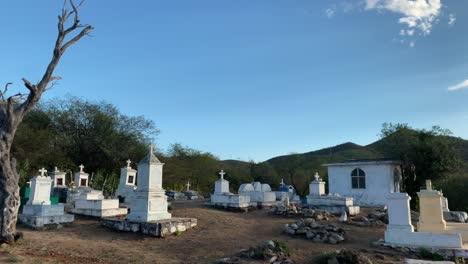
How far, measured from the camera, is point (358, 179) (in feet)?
68.6

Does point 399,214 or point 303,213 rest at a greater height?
point 399,214

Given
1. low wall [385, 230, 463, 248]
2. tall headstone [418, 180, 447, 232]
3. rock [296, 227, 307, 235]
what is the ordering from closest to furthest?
low wall [385, 230, 463, 248] < tall headstone [418, 180, 447, 232] < rock [296, 227, 307, 235]

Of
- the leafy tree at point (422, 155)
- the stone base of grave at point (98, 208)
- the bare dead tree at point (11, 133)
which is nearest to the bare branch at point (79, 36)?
the bare dead tree at point (11, 133)

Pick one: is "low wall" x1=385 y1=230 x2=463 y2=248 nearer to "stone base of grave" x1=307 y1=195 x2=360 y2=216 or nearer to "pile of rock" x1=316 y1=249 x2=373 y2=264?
"pile of rock" x1=316 y1=249 x2=373 y2=264

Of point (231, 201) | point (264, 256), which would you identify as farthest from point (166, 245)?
point (231, 201)

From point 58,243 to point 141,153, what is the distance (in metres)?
18.8

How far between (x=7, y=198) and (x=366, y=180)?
719 inches

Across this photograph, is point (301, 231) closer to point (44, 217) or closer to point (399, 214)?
point (399, 214)

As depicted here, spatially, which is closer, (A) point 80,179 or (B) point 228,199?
(B) point 228,199

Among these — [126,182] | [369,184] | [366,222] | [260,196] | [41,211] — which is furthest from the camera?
[369,184]

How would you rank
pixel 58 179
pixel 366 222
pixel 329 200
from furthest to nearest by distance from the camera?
pixel 58 179 < pixel 329 200 < pixel 366 222

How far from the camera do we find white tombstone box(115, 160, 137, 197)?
19141 mm

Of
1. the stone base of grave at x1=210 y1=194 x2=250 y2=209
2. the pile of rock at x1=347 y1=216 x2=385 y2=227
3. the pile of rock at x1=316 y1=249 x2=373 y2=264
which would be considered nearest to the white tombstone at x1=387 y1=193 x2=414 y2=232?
the pile of rock at x1=316 y1=249 x2=373 y2=264

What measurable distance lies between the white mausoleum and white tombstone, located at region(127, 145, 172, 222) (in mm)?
12927
